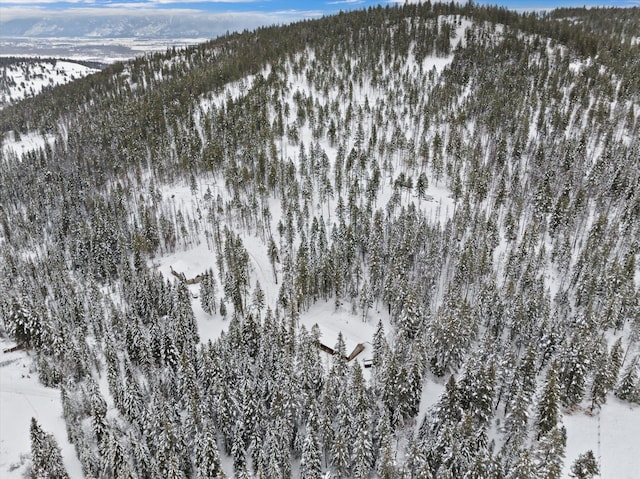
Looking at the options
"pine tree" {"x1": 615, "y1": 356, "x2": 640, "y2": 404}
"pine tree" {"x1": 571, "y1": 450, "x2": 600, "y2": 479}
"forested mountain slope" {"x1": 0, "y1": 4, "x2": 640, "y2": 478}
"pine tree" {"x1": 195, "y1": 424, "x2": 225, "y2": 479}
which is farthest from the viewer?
"pine tree" {"x1": 615, "y1": 356, "x2": 640, "y2": 404}

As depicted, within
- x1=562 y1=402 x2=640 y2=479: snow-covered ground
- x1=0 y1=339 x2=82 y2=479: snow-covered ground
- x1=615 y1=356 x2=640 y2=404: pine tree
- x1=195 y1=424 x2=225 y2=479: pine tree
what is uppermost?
x1=195 y1=424 x2=225 y2=479: pine tree

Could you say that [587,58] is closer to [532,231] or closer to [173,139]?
[532,231]

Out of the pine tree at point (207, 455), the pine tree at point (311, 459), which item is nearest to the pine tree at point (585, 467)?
the pine tree at point (311, 459)

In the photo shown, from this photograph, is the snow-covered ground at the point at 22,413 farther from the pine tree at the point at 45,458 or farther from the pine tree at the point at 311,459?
the pine tree at the point at 311,459

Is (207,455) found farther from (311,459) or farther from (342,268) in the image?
(342,268)

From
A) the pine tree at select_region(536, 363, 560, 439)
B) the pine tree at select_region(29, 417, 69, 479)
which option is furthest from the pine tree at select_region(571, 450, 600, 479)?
the pine tree at select_region(29, 417, 69, 479)

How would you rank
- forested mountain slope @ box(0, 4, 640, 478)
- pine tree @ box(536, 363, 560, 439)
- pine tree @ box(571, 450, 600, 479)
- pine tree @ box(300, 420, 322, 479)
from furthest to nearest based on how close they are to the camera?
forested mountain slope @ box(0, 4, 640, 478) → pine tree @ box(536, 363, 560, 439) → pine tree @ box(300, 420, 322, 479) → pine tree @ box(571, 450, 600, 479)

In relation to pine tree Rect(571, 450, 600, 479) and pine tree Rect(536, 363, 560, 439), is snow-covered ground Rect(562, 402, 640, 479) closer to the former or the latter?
pine tree Rect(536, 363, 560, 439)

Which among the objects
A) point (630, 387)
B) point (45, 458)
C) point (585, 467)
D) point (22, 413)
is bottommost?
point (22, 413)

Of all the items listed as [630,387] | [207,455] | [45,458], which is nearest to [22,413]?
[45,458]
